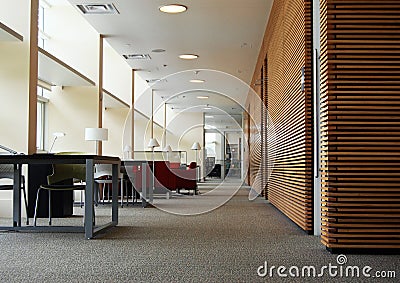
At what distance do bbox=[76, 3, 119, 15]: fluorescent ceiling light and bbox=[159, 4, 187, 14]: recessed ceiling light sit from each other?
790 mm

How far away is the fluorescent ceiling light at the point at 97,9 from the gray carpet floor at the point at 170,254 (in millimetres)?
3938

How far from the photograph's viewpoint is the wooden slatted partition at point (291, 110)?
5301mm

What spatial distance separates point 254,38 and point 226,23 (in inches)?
51.6

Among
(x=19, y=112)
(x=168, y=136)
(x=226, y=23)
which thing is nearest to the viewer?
(x=19, y=112)

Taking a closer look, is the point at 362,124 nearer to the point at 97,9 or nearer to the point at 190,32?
the point at 97,9

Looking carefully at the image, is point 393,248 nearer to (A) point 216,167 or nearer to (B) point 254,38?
(B) point 254,38

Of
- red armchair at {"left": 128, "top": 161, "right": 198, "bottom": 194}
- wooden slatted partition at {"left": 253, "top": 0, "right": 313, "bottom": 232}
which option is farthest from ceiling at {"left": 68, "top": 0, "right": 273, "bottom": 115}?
red armchair at {"left": 128, "top": 161, "right": 198, "bottom": 194}

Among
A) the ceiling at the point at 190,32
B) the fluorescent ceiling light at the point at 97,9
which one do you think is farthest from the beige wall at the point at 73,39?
the fluorescent ceiling light at the point at 97,9

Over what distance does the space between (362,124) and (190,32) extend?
657 centimetres

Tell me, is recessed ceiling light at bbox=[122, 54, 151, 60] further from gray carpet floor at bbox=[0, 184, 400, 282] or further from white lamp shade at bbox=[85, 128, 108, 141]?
gray carpet floor at bbox=[0, 184, 400, 282]

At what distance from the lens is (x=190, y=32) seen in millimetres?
10312

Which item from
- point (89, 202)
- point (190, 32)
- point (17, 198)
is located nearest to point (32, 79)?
point (17, 198)

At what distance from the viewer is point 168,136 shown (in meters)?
23.3

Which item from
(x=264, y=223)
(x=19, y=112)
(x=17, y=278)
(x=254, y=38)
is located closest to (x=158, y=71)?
(x=254, y=38)
